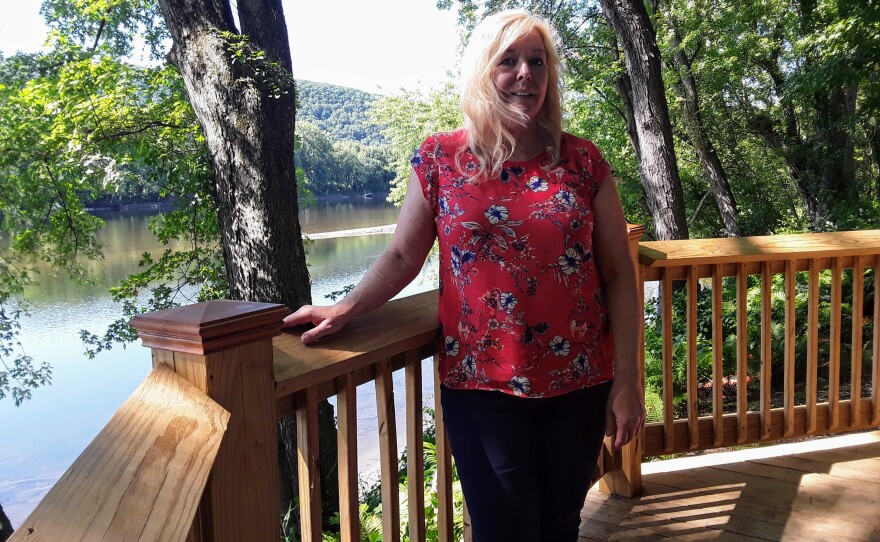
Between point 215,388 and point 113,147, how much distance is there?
23.8 feet

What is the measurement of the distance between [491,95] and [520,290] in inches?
17.5

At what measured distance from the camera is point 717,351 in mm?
2652

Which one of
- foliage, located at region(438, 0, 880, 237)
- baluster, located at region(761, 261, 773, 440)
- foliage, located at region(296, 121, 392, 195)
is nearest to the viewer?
baluster, located at region(761, 261, 773, 440)

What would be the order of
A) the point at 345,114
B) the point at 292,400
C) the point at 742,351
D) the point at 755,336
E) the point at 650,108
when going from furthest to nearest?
the point at 345,114
the point at 755,336
the point at 650,108
the point at 742,351
the point at 292,400

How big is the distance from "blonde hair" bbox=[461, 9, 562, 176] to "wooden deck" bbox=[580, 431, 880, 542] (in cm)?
150

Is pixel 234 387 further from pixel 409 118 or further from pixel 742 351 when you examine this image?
pixel 409 118

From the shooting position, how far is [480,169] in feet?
5.01

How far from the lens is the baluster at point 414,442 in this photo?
1.62 m

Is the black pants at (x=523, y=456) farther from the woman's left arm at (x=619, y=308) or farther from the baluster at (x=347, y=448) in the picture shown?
the baluster at (x=347, y=448)

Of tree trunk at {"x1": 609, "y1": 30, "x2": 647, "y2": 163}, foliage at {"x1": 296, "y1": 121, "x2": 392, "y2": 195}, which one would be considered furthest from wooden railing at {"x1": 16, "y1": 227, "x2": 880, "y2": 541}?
foliage at {"x1": 296, "y1": 121, "x2": 392, "y2": 195}

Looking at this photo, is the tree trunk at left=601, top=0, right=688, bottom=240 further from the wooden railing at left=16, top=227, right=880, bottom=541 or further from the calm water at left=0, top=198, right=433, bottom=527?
the calm water at left=0, top=198, right=433, bottom=527

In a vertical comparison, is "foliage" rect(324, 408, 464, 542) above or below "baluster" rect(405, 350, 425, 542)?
below

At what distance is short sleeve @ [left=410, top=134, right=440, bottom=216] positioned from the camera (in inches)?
61.2

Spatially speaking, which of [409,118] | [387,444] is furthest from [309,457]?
[409,118]
